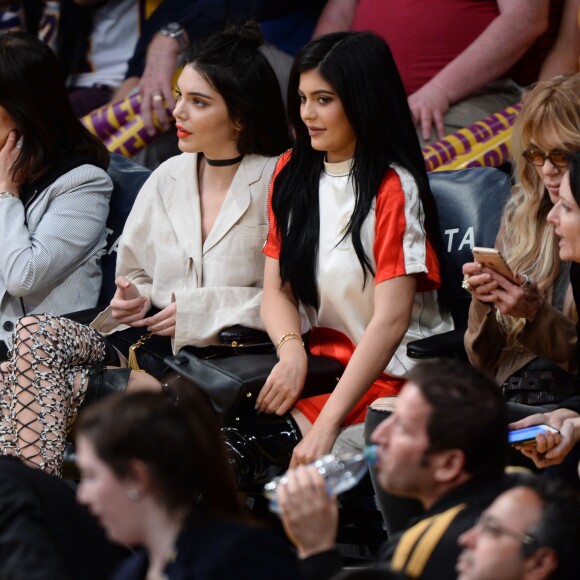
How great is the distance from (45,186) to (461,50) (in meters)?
1.57

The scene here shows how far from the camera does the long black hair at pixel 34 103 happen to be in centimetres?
418

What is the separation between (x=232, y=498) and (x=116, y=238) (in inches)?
85.3

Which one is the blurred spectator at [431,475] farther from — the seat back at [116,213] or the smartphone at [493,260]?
the seat back at [116,213]

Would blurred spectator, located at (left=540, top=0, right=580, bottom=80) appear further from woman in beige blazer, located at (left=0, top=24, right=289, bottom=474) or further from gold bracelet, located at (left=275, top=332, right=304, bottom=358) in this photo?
gold bracelet, located at (left=275, top=332, right=304, bottom=358)

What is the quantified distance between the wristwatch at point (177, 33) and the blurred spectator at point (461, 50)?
29.3 inches

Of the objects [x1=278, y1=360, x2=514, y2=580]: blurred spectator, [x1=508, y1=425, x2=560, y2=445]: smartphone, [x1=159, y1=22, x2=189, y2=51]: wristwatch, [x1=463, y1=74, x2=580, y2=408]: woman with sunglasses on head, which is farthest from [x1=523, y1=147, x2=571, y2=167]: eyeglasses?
[x1=159, y1=22, x2=189, y2=51]: wristwatch

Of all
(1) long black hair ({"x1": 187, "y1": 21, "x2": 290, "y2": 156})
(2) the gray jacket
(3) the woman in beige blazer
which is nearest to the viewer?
(3) the woman in beige blazer

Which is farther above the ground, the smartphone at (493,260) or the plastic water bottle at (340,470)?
the plastic water bottle at (340,470)

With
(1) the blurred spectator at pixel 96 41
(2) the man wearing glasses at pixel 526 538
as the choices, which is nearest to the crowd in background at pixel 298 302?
(2) the man wearing glasses at pixel 526 538

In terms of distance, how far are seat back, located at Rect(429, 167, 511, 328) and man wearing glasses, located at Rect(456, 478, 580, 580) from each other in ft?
5.28

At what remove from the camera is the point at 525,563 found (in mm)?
2047

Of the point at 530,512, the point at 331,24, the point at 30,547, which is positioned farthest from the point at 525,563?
the point at 331,24

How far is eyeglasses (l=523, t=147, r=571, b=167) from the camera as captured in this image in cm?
328

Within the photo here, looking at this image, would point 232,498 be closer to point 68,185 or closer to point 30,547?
point 30,547
